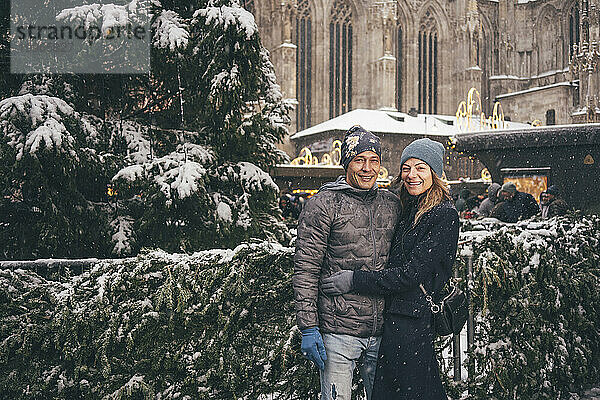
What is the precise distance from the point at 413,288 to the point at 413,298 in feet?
0.20

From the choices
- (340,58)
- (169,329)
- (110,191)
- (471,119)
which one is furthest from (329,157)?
(169,329)

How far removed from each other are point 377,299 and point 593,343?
2.91 metres

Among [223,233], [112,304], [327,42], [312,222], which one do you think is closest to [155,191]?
[223,233]

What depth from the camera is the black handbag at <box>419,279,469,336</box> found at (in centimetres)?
286

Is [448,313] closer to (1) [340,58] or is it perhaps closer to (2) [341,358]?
(2) [341,358]

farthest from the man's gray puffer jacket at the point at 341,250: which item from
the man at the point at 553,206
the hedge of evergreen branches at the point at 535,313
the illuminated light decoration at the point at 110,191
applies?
the man at the point at 553,206

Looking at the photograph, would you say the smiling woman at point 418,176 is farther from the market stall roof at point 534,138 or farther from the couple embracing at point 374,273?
the market stall roof at point 534,138

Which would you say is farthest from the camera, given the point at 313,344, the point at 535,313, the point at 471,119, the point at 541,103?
the point at 541,103

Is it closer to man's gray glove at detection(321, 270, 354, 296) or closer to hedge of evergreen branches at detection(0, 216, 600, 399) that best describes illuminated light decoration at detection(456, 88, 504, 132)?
hedge of evergreen branches at detection(0, 216, 600, 399)

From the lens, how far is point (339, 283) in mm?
2770

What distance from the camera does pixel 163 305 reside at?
3.37 m

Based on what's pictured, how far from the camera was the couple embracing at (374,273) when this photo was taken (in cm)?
277

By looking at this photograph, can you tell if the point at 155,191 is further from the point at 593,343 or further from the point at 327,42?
the point at 327,42

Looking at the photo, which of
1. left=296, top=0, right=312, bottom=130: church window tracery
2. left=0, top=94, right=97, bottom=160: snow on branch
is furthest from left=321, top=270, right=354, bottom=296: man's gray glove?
left=296, top=0, right=312, bottom=130: church window tracery
